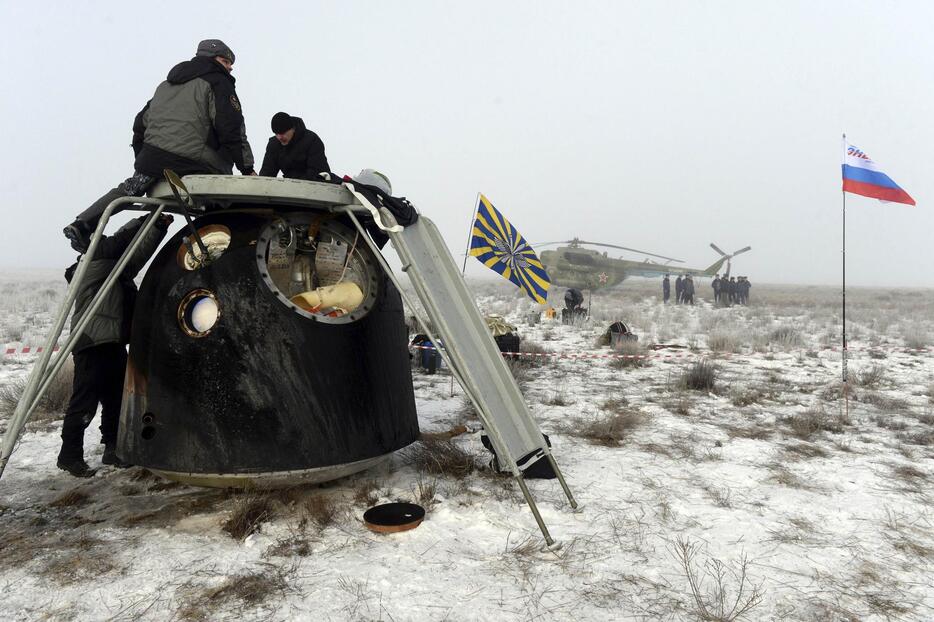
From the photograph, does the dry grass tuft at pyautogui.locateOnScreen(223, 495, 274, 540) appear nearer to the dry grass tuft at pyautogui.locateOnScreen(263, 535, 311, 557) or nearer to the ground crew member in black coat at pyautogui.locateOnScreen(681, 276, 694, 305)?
the dry grass tuft at pyautogui.locateOnScreen(263, 535, 311, 557)

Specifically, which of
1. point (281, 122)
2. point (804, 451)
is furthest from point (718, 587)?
point (281, 122)

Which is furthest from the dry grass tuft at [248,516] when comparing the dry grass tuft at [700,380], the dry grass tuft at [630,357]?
the dry grass tuft at [630,357]

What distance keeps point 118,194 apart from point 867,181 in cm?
1140

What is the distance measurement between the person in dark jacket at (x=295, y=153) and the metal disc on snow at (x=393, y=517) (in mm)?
2747

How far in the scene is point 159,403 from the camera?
3.93 metres

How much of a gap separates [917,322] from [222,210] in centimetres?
2847

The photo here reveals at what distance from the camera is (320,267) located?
4.54 metres

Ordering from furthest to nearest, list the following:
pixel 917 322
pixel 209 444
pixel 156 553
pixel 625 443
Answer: pixel 917 322, pixel 625 443, pixel 209 444, pixel 156 553

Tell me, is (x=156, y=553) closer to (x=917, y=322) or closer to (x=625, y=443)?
(x=625, y=443)

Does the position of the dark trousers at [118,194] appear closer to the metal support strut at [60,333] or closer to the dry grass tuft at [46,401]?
the metal support strut at [60,333]

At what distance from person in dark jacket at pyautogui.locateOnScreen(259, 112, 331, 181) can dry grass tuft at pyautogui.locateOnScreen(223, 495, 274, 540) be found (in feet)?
8.48

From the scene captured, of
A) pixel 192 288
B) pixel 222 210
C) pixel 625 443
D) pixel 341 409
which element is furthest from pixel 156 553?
pixel 625 443

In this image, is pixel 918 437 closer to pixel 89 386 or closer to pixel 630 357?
pixel 630 357

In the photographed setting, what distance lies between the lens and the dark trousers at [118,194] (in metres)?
4.05
